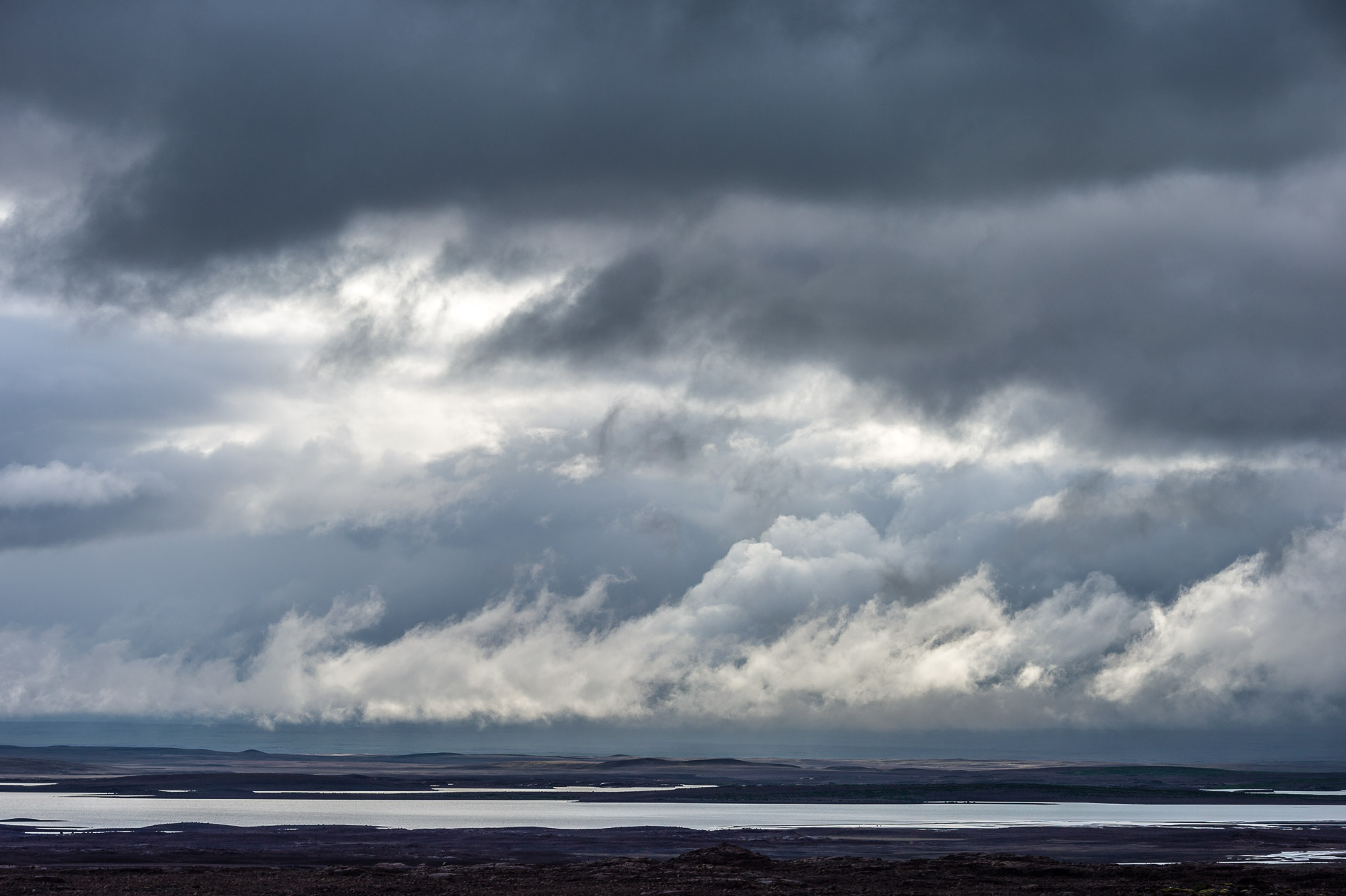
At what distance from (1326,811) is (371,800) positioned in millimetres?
120271

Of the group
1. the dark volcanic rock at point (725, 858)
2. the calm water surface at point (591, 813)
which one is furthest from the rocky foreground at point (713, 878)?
the calm water surface at point (591, 813)

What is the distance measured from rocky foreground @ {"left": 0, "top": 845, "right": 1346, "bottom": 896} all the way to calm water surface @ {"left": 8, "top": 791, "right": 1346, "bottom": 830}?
→ 41383 millimetres

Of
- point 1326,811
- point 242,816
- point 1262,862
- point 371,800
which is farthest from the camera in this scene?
point 371,800

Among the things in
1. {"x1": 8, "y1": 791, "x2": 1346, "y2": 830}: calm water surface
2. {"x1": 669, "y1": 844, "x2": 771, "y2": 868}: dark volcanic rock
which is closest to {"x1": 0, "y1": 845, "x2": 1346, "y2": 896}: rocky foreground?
{"x1": 669, "y1": 844, "x2": 771, "y2": 868}: dark volcanic rock

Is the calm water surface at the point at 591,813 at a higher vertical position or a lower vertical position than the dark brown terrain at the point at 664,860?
lower

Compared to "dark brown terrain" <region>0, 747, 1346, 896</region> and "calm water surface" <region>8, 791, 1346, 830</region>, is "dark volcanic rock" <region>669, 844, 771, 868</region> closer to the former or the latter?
"dark brown terrain" <region>0, 747, 1346, 896</region>

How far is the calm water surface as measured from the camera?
115125mm

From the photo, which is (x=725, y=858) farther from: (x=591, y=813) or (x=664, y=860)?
(x=591, y=813)

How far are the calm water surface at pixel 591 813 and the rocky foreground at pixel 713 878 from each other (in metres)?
41.4

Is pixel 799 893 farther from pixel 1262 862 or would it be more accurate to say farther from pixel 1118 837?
pixel 1118 837

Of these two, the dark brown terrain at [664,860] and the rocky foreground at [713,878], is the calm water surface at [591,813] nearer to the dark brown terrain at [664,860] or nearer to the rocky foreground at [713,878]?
the dark brown terrain at [664,860]

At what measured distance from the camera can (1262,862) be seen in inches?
2857

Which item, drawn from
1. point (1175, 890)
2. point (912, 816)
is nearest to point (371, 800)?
point (912, 816)

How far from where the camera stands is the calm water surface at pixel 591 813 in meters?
115
